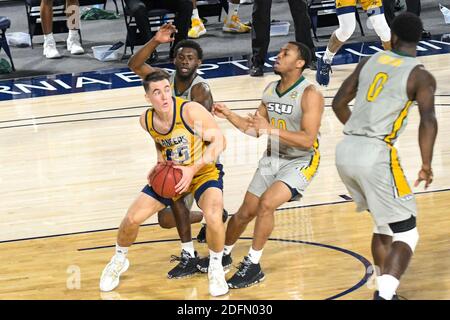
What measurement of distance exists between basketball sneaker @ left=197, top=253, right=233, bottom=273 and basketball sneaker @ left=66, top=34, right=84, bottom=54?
26.5 ft

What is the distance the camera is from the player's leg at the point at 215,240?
6.72 metres

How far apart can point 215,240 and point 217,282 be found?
267 millimetres

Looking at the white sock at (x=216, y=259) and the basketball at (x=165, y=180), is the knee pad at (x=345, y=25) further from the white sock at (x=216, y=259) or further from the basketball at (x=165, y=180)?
the white sock at (x=216, y=259)

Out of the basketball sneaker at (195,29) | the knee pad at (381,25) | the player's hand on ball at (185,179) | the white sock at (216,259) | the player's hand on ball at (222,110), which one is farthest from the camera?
the basketball sneaker at (195,29)

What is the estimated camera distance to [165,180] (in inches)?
264

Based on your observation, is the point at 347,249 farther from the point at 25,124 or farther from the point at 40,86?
the point at 40,86

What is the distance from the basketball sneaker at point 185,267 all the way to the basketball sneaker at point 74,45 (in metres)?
8.05

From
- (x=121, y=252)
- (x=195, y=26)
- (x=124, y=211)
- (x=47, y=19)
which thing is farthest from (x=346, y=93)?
(x=195, y=26)

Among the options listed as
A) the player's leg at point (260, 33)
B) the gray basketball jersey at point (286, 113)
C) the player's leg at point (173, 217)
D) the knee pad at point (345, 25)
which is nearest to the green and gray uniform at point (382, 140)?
the gray basketball jersey at point (286, 113)

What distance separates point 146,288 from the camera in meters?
6.98

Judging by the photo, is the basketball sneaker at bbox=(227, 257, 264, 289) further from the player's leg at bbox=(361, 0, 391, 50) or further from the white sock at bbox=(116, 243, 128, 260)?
the player's leg at bbox=(361, 0, 391, 50)

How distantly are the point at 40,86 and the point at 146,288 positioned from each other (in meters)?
6.94

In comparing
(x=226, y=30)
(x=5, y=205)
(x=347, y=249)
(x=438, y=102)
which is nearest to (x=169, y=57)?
(x=226, y=30)

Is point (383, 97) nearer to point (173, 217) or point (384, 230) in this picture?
point (384, 230)
